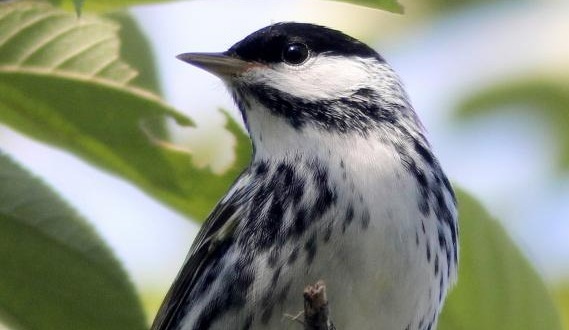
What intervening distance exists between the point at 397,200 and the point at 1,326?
890 mm

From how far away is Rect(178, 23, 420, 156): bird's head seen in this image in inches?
95.6

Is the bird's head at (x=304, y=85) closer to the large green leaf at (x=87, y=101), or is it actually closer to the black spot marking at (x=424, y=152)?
the black spot marking at (x=424, y=152)

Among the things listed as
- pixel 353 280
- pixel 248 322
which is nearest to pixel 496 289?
pixel 353 280

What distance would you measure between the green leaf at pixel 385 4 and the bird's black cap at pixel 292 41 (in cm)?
80

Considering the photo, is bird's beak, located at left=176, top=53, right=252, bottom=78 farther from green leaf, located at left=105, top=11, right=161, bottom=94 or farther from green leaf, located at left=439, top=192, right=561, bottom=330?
green leaf, located at left=439, top=192, right=561, bottom=330

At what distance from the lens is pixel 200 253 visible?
245 cm

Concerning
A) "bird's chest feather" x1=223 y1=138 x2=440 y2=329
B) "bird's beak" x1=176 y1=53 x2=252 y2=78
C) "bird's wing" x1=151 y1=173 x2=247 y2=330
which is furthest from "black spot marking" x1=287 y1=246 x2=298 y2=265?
"bird's beak" x1=176 y1=53 x2=252 y2=78

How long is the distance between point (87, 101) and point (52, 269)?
32cm

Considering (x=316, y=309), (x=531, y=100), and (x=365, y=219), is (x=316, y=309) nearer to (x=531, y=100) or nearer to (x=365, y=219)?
(x=365, y=219)

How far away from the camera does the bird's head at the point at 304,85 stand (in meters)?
2.43

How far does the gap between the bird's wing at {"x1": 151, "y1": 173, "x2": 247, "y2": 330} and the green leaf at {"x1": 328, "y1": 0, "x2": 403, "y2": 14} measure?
2.22 feet

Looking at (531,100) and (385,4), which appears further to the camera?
(531,100)

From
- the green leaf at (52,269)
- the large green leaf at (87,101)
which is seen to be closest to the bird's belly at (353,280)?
the large green leaf at (87,101)

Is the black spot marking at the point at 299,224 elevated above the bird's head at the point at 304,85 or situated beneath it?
situated beneath
